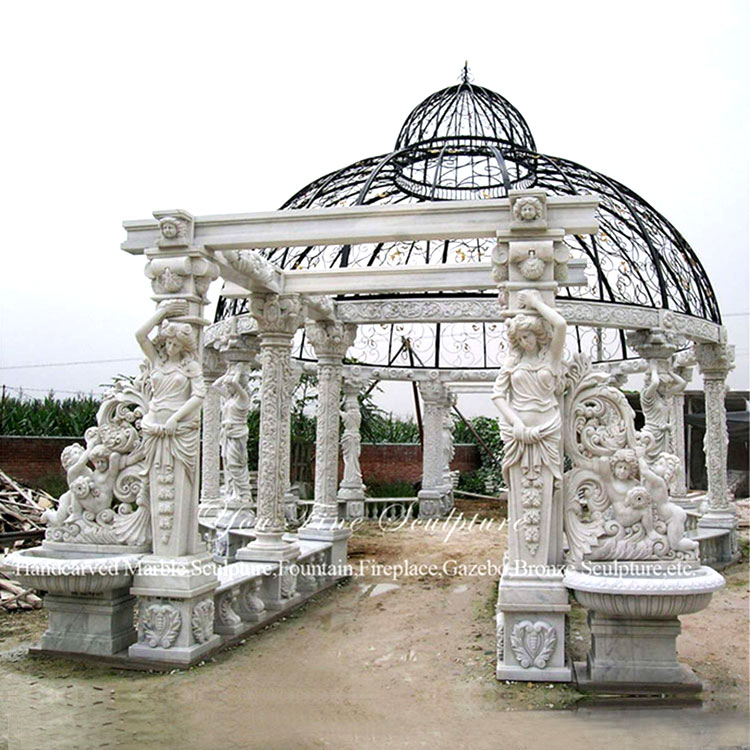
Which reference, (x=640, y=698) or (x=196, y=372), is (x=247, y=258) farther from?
(x=640, y=698)

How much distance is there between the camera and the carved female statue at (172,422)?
5703mm

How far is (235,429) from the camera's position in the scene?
9.91 m

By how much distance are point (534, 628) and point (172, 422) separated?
3128mm

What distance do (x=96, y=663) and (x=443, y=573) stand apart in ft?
17.6

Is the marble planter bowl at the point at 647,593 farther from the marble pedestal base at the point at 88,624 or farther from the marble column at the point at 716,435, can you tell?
the marble column at the point at 716,435

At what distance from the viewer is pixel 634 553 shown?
514cm

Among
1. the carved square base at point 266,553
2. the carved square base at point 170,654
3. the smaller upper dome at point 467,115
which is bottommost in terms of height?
the carved square base at point 170,654

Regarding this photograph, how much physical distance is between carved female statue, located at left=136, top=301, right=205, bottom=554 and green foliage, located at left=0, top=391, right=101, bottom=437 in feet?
42.3

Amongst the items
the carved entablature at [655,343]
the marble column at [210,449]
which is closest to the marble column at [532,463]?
the carved entablature at [655,343]

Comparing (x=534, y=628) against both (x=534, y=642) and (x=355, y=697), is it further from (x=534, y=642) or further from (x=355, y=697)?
(x=355, y=697)

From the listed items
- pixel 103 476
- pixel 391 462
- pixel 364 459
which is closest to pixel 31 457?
pixel 364 459

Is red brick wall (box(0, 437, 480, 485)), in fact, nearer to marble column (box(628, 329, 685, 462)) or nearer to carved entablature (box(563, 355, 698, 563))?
marble column (box(628, 329, 685, 462))

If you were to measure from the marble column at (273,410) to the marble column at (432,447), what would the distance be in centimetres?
822

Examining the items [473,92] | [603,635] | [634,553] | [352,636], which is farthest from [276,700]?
[473,92]
